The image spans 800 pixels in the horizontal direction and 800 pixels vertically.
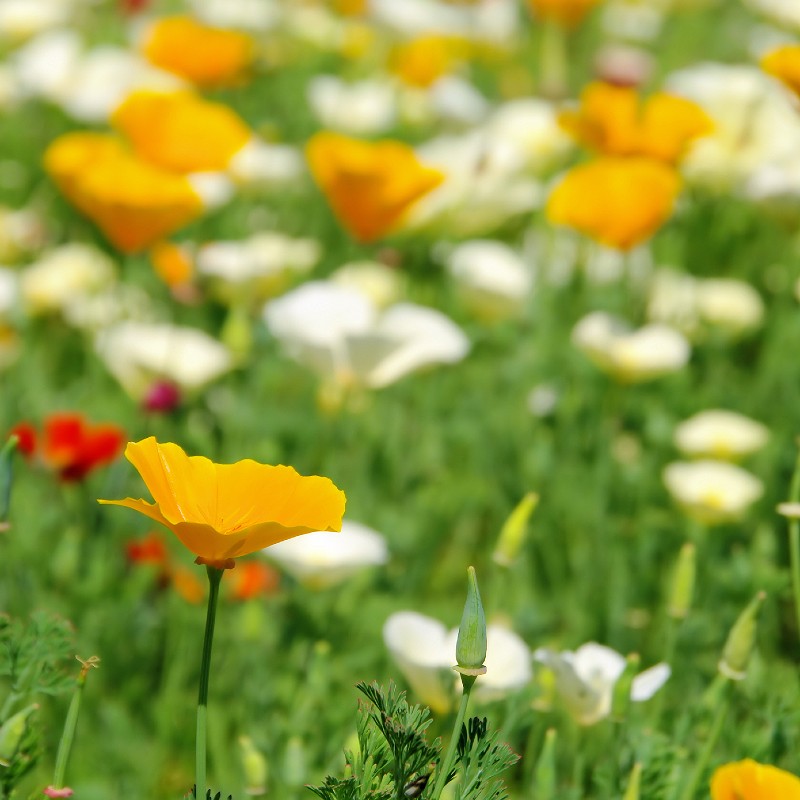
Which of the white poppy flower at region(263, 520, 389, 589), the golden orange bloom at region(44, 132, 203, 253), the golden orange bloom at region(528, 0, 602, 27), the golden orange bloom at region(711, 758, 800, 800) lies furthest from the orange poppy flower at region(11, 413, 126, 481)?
the golden orange bloom at region(528, 0, 602, 27)

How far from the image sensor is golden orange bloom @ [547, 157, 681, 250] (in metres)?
1.95

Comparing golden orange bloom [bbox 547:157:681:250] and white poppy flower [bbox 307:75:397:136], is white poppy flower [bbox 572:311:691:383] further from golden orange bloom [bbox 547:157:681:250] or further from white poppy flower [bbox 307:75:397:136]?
white poppy flower [bbox 307:75:397:136]

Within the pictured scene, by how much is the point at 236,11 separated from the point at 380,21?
0.47m

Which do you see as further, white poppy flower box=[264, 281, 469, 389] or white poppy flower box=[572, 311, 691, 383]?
white poppy flower box=[572, 311, 691, 383]

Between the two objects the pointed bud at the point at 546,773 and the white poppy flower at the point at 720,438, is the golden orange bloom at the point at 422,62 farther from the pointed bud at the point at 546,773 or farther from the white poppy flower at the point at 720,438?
the pointed bud at the point at 546,773

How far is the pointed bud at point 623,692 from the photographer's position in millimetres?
1080

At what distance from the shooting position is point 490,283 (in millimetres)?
2393

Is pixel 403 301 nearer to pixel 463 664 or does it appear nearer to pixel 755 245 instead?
pixel 755 245

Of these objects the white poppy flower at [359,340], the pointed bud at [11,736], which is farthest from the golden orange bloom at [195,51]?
the pointed bud at [11,736]

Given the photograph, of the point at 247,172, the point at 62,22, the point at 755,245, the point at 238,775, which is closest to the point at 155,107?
the point at 247,172

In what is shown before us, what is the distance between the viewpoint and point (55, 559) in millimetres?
1610

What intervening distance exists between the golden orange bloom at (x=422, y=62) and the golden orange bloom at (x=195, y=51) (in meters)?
0.63

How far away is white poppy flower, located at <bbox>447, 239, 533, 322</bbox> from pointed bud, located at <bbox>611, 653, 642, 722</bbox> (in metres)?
1.39

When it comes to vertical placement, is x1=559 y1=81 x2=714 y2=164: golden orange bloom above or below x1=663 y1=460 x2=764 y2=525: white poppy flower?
above
